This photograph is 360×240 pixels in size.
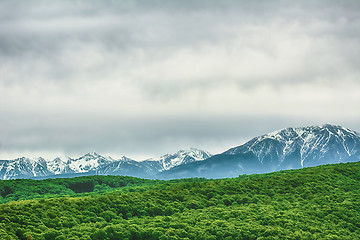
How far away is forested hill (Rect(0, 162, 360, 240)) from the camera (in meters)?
40.0

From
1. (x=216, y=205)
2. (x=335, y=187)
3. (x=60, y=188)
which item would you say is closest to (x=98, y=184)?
(x=60, y=188)

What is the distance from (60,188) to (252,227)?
57032 mm

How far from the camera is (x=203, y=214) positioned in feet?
160

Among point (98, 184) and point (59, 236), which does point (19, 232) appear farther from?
point (98, 184)

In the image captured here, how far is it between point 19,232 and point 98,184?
197 feet

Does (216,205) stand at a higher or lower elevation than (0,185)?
lower

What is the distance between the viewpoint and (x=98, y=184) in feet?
317

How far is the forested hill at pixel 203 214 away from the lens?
40.0m

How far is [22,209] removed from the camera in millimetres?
42312

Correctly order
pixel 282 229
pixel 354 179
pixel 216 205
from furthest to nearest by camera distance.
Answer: pixel 354 179, pixel 216 205, pixel 282 229

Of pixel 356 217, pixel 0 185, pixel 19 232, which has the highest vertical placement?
pixel 0 185

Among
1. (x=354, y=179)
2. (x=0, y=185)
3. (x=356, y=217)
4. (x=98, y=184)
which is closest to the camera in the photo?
(x=356, y=217)

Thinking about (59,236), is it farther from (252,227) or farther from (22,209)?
(252,227)

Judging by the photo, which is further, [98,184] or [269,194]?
[98,184]
